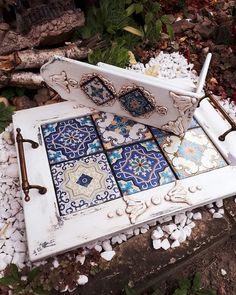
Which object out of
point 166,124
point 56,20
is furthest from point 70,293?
point 56,20

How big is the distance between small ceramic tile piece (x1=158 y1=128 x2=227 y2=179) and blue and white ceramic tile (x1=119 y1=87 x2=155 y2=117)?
225 millimetres

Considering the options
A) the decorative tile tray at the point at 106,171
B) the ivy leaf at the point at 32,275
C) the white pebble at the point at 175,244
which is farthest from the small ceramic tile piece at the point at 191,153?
the ivy leaf at the point at 32,275

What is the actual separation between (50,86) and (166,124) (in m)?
0.85

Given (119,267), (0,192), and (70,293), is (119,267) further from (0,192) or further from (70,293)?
(0,192)

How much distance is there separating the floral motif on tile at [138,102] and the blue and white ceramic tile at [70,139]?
0.30 m

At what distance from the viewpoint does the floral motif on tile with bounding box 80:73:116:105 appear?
2.13 m

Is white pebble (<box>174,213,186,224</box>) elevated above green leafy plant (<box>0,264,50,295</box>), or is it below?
above

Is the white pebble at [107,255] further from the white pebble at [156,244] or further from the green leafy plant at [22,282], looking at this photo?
the green leafy plant at [22,282]

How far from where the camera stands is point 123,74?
6.79 feet

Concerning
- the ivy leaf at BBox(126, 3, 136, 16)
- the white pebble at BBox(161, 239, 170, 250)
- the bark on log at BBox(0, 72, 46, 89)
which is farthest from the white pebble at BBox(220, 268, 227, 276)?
the ivy leaf at BBox(126, 3, 136, 16)

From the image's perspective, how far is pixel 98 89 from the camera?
2.21 meters

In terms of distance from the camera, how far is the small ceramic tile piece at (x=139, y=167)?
2.01 meters

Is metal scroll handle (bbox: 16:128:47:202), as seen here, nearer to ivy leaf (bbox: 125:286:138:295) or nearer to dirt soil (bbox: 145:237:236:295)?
ivy leaf (bbox: 125:286:138:295)

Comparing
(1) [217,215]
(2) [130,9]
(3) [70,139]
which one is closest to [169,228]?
(1) [217,215]
